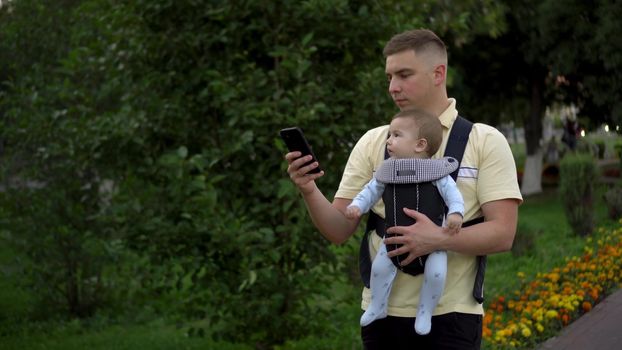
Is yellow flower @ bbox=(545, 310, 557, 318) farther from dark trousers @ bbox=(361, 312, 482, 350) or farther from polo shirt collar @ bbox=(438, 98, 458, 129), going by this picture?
polo shirt collar @ bbox=(438, 98, 458, 129)

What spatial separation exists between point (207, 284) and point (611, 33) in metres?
13.9

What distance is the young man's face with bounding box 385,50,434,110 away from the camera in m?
2.70

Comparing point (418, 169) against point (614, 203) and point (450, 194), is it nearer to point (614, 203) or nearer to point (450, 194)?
point (450, 194)

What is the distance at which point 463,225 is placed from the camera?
107 inches

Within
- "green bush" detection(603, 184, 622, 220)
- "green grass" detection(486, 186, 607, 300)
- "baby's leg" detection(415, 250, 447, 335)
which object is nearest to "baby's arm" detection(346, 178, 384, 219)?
"baby's leg" detection(415, 250, 447, 335)

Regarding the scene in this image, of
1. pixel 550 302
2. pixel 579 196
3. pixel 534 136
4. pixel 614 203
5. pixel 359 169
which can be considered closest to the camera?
pixel 359 169

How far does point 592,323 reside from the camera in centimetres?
734

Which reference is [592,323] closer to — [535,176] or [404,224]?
[404,224]

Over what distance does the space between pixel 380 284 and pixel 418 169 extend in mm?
369

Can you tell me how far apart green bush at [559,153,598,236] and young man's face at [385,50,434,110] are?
12156 mm

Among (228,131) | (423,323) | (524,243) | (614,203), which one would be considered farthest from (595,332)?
(614,203)

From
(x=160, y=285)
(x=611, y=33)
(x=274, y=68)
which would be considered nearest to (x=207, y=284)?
(x=160, y=285)

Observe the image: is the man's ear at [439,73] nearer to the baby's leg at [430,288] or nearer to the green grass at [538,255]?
the baby's leg at [430,288]

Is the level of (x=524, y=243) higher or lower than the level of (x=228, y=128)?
lower
